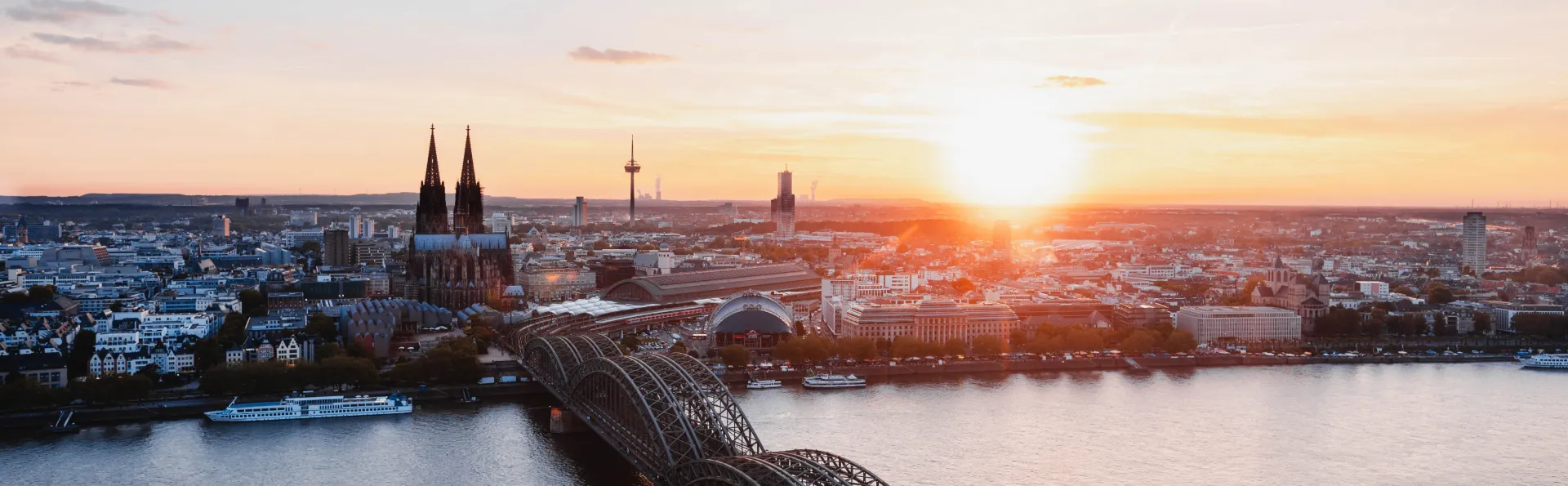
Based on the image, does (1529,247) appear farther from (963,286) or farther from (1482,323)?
(963,286)

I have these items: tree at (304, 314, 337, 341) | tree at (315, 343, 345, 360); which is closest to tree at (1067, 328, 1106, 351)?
tree at (315, 343, 345, 360)

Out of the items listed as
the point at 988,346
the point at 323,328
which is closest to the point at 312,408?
the point at 323,328

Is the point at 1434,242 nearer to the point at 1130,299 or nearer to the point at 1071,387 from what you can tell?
the point at 1130,299

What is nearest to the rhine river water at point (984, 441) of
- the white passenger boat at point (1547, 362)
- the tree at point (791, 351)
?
the tree at point (791, 351)

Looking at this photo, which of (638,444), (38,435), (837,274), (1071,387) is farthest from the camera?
(837,274)

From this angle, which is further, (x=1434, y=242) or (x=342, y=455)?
(x=1434, y=242)

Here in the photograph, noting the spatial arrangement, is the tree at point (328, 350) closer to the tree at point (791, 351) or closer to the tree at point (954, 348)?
the tree at point (791, 351)

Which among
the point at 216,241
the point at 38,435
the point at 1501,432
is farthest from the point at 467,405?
the point at 216,241

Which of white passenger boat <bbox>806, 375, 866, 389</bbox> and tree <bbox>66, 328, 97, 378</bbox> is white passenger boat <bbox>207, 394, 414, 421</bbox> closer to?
tree <bbox>66, 328, 97, 378</bbox>
